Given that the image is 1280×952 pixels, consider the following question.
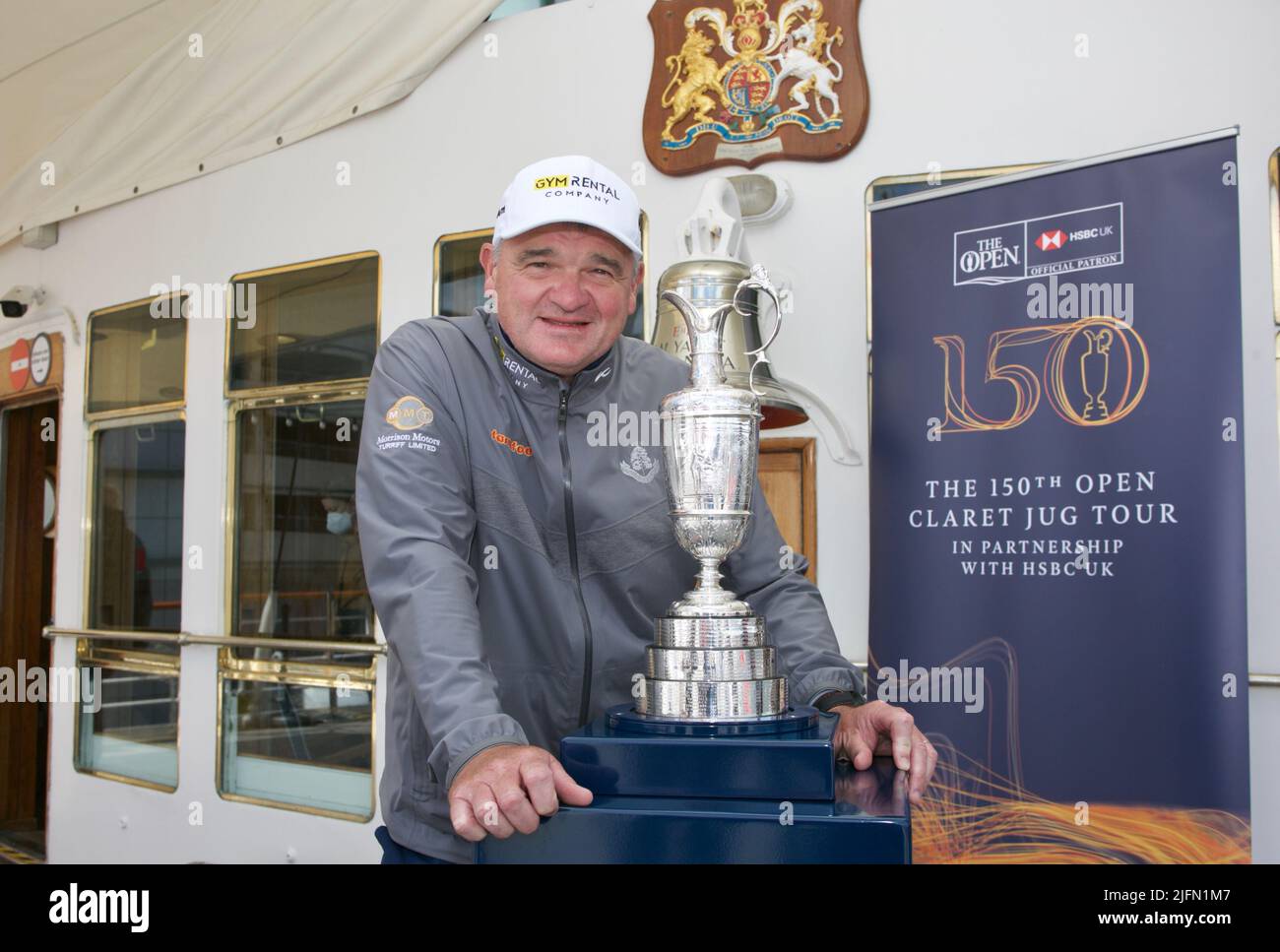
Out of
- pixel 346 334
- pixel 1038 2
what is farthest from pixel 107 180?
pixel 1038 2

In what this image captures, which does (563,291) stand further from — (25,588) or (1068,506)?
(25,588)

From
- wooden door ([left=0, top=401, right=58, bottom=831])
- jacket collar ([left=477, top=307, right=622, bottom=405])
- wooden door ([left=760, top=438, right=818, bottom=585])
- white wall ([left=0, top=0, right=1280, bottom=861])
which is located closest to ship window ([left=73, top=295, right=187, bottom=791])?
white wall ([left=0, top=0, right=1280, bottom=861])

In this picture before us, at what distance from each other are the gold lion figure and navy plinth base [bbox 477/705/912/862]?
3.06 metres

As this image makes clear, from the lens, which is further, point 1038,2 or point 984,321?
point 1038,2

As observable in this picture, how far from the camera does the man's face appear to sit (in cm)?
148

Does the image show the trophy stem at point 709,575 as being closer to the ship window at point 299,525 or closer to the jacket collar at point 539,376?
the jacket collar at point 539,376

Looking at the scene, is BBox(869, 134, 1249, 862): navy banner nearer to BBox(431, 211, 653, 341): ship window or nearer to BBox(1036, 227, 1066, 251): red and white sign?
BBox(1036, 227, 1066, 251): red and white sign

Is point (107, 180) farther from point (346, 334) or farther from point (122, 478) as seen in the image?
point (346, 334)

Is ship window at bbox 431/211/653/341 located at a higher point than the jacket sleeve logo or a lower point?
higher

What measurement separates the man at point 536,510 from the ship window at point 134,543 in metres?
4.36

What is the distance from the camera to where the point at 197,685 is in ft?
17.1

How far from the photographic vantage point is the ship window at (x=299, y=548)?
4.67 meters

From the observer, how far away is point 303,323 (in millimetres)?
4875
